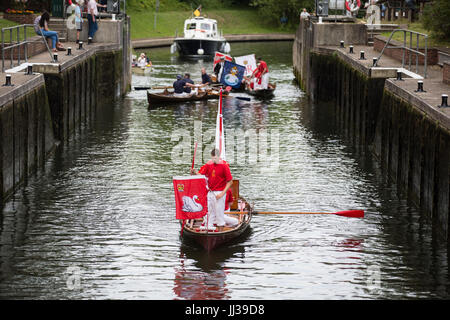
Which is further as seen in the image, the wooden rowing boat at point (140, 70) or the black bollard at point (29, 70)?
the wooden rowing boat at point (140, 70)

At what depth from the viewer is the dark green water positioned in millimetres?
19734

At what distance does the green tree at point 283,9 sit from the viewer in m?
101

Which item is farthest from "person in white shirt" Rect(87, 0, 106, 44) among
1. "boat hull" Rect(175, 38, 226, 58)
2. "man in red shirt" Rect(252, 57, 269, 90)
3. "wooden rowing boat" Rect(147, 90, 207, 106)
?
"boat hull" Rect(175, 38, 226, 58)

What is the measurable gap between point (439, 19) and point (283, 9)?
59510 millimetres

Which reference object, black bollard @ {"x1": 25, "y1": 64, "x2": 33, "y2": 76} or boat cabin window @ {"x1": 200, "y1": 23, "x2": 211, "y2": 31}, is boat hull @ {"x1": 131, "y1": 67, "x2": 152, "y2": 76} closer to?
boat cabin window @ {"x1": 200, "y1": 23, "x2": 211, "y2": 31}

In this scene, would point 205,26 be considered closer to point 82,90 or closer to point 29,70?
point 82,90

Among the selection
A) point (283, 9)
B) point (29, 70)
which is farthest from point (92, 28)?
point (283, 9)

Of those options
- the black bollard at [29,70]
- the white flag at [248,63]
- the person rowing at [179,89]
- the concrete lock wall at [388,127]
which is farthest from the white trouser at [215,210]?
the white flag at [248,63]

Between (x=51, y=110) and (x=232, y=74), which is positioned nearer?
(x=51, y=110)

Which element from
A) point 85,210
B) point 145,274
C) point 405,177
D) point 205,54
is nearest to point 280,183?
point 405,177

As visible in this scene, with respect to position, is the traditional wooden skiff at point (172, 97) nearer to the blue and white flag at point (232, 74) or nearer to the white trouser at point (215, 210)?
the blue and white flag at point (232, 74)

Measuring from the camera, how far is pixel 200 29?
79375 mm

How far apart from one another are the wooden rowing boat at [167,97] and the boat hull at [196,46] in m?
29.1
